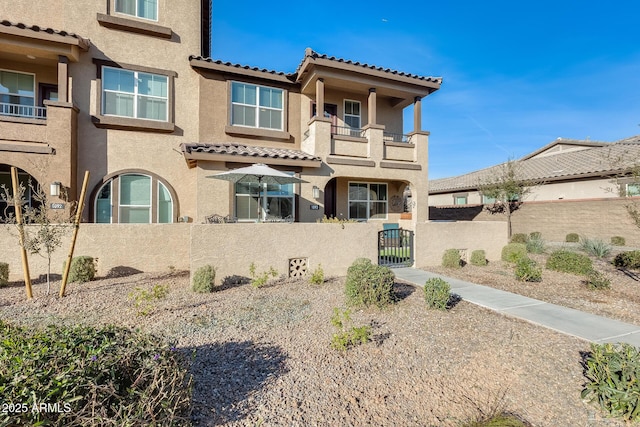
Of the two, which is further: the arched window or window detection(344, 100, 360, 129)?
window detection(344, 100, 360, 129)

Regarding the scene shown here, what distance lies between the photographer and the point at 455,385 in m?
3.88

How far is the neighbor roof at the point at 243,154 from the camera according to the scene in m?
10.8

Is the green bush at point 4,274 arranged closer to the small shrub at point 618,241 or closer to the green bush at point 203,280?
the green bush at point 203,280

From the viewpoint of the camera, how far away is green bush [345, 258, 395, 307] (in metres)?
6.49

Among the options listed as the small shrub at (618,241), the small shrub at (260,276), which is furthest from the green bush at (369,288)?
the small shrub at (618,241)

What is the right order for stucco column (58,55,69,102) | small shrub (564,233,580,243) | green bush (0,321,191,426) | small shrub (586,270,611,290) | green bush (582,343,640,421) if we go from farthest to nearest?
small shrub (564,233,580,243), stucco column (58,55,69,102), small shrub (586,270,611,290), green bush (582,343,640,421), green bush (0,321,191,426)

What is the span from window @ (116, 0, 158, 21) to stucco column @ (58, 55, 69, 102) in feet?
10.2

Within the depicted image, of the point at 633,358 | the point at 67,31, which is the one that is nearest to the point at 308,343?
the point at 633,358

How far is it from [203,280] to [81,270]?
395 cm

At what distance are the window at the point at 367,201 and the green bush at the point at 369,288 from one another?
876 centimetres

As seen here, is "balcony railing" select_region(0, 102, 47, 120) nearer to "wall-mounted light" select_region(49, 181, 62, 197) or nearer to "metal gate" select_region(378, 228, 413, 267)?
"wall-mounted light" select_region(49, 181, 62, 197)

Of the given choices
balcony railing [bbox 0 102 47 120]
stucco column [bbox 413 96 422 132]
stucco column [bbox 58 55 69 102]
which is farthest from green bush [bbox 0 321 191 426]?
stucco column [bbox 413 96 422 132]

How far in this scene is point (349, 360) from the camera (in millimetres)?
4391

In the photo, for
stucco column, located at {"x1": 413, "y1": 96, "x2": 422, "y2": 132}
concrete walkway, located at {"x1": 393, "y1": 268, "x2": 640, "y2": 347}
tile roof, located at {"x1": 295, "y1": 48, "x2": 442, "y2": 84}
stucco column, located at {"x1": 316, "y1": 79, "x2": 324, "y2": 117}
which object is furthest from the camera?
stucco column, located at {"x1": 413, "y1": 96, "x2": 422, "y2": 132}
